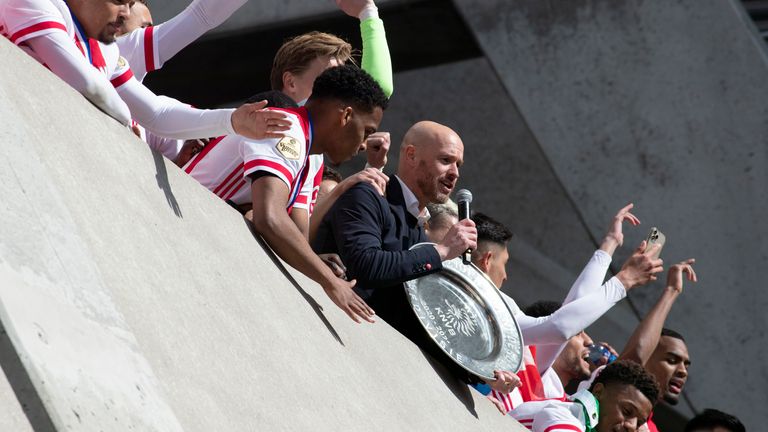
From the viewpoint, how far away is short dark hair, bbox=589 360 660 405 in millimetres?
4785

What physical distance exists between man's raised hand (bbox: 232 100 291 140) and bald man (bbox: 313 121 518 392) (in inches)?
26.5

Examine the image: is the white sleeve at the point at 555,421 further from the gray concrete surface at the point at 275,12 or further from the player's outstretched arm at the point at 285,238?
the gray concrete surface at the point at 275,12

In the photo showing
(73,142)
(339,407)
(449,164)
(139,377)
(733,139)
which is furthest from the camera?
(733,139)

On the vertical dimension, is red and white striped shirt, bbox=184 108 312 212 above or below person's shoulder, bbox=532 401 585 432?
above

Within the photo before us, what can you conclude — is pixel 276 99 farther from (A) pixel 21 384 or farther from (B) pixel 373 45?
(A) pixel 21 384

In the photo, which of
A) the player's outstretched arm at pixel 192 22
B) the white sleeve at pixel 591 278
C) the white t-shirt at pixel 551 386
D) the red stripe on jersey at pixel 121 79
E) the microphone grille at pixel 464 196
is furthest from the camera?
the white sleeve at pixel 591 278

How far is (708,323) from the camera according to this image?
25.7 feet

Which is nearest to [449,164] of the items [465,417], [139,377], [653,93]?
[465,417]

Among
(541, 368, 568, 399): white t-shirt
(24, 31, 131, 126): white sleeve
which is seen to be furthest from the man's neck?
(24, 31, 131, 126): white sleeve

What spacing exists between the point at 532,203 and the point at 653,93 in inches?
126

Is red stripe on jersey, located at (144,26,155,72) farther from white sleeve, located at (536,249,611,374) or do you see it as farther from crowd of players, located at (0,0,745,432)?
white sleeve, located at (536,249,611,374)

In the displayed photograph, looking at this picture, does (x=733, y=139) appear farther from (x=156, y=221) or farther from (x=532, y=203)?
(x=156, y=221)

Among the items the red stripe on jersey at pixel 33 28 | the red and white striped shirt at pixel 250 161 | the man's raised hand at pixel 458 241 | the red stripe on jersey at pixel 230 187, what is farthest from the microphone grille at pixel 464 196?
the red stripe on jersey at pixel 33 28

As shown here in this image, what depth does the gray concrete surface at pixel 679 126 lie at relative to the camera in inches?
302
